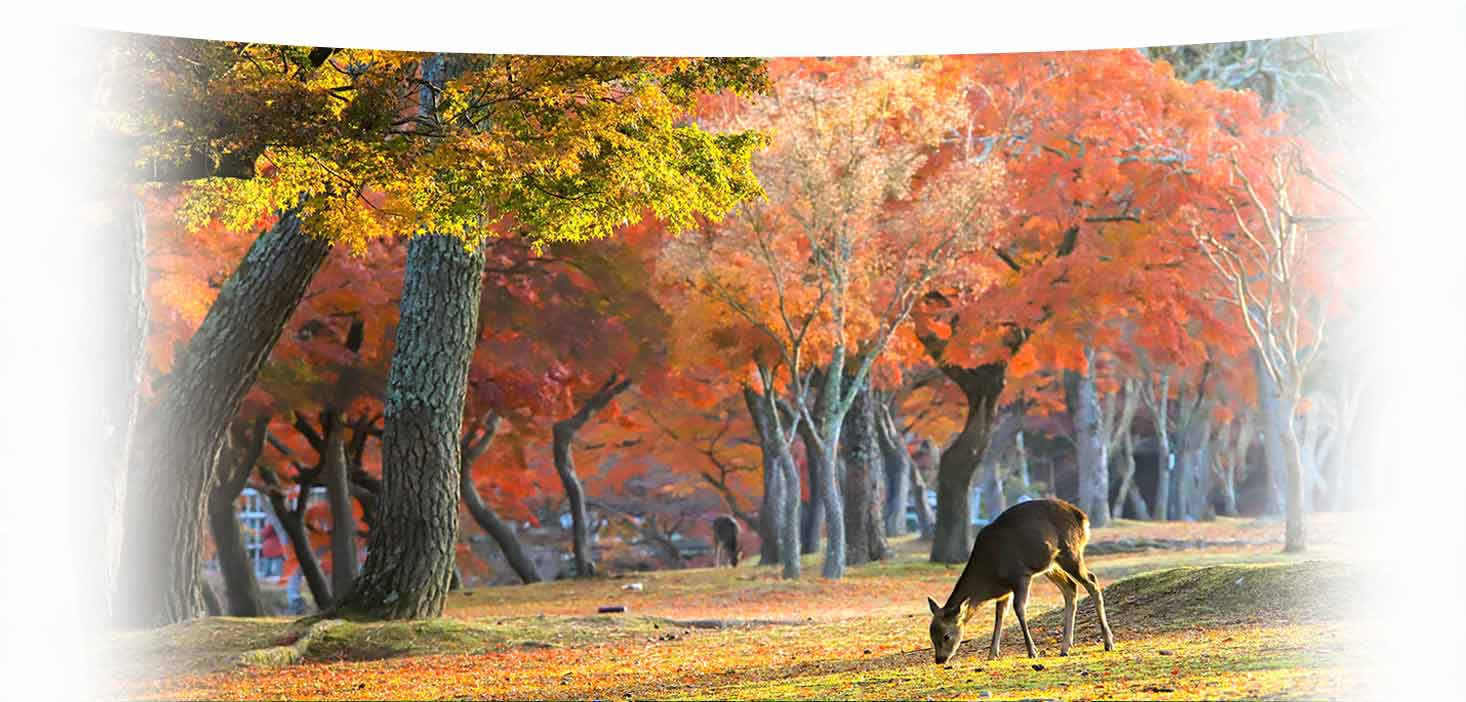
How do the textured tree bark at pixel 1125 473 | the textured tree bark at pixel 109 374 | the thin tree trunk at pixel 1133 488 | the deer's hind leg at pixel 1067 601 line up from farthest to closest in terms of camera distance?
the textured tree bark at pixel 1125 473 < the thin tree trunk at pixel 1133 488 < the textured tree bark at pixel 109 374 < the deer's hind leg at pixel 1067 601

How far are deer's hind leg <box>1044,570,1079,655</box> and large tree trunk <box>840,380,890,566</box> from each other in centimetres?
524

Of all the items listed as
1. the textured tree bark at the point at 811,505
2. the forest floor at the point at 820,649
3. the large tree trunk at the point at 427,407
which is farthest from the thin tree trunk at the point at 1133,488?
the large tree trunk at the point at 427,407

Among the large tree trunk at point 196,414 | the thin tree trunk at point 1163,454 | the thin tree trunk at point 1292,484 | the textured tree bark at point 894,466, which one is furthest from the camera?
the thin tree trunk at point 1163,454

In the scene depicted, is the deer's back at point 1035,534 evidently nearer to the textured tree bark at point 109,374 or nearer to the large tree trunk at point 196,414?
the textured tree bark at point 109,374

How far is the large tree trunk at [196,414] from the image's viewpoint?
28.0ft

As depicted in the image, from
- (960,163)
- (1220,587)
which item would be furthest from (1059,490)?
(1220,587)

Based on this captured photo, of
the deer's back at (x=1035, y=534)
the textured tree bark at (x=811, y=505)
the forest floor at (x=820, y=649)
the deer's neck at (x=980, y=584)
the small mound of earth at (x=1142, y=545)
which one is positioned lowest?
the forest floor at (x=820, y=649)

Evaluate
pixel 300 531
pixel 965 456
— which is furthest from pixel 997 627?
pixel 300 531

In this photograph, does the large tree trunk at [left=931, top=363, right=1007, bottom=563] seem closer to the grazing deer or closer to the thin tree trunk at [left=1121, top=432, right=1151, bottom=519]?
the thin tree trunk at [left=1121, top=432, right=1151, bottom=519]

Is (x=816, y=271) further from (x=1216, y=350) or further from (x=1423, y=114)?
(x=1423, y=114)

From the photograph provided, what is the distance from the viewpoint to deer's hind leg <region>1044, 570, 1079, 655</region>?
677 centimetres

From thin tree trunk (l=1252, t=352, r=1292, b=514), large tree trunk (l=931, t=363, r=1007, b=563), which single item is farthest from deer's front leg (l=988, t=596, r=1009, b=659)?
large tree trunk (l=931, t=363, r=1007, b=563)

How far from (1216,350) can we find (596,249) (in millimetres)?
5613

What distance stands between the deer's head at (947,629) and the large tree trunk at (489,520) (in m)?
7.63
